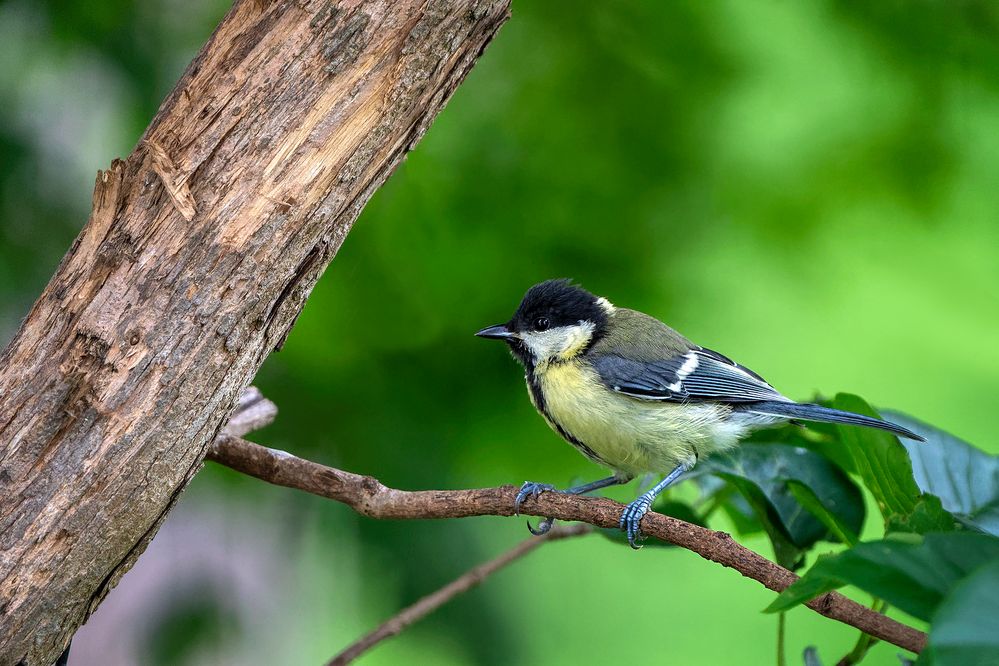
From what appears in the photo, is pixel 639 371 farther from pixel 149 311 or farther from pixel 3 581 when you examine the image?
pixel 3 581

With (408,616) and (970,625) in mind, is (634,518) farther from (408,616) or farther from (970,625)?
(970,625)

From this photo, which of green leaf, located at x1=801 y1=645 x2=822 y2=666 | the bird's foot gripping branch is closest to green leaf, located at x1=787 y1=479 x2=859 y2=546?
the bird's foot gripping branch

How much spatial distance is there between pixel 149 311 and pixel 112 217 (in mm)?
101

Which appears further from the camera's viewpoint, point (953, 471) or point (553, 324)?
point (553, 324)

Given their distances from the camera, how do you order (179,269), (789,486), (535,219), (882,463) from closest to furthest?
(179,269) → (882,463) → (789,486) → (535,219)

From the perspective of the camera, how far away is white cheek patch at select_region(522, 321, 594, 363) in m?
1.30

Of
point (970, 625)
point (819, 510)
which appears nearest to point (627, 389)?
point (819, 510)

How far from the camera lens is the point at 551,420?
1.27 m

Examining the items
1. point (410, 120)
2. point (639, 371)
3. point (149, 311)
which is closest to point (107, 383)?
point (149, 311)

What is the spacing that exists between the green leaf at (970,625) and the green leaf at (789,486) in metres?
0.50

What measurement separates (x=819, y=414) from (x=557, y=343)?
392 millimetres

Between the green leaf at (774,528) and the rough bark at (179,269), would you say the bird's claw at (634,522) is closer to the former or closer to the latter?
the green leaf at (774,528)

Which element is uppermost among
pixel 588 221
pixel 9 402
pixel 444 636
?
pixel 588 221

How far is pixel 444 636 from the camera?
1426 mm
